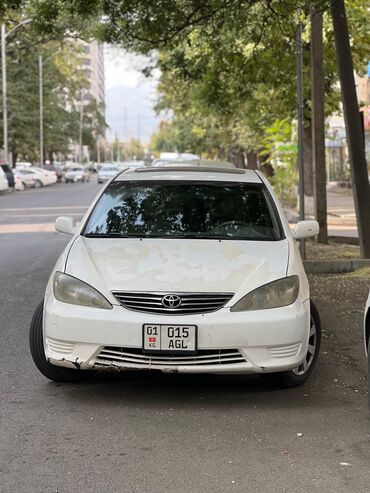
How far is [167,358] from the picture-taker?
499 centimetres

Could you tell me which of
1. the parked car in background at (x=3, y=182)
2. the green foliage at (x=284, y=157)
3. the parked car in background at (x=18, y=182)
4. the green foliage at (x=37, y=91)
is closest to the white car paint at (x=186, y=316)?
the green foliage at (x=284, y=157)

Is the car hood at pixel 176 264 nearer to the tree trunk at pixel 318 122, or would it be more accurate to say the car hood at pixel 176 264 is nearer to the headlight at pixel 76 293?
the headlight at pixel 76 293

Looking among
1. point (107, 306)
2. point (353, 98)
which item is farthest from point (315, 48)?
point (107, 306)

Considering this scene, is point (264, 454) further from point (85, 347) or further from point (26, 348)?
point (26, 348)

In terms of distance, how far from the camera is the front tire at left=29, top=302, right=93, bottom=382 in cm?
551

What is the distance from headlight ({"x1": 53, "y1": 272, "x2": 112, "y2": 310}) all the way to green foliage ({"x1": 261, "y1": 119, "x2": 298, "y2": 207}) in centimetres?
1798

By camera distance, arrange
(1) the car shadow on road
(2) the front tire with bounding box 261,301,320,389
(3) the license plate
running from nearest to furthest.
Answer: (3) the license plate < (1) the car shadow on road < (2) the front tire with bounding box 261,301,320,389

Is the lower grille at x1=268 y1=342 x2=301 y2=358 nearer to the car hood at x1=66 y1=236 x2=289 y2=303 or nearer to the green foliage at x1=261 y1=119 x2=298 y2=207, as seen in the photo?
the car hood at x1=66 y1=236 x2=289 y2=303

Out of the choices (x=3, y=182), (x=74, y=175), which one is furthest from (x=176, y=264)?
(x=74, y=175)

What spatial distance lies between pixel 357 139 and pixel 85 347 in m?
7.74

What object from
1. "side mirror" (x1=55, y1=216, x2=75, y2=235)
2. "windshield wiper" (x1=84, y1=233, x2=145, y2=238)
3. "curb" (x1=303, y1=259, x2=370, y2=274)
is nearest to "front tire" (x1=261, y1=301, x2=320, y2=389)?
"windshield wiper" (x1=84, y1=233, x2=145, y2=238)

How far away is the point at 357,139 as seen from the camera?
11.7 meters

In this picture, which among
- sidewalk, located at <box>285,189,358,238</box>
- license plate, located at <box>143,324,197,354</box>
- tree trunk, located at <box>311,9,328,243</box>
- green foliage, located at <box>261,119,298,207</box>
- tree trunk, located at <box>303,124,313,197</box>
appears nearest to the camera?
license plate, located at <box>143,324,197,354</box>

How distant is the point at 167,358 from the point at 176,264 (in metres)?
0.67
